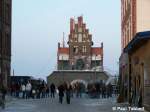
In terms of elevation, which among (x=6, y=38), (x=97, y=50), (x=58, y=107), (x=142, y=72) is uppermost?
(x=97, y=50)

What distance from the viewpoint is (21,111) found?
2958 cm

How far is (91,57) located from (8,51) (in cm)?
7107

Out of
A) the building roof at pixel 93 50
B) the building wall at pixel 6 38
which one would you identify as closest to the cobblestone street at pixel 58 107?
the building wall at pixel 6 38

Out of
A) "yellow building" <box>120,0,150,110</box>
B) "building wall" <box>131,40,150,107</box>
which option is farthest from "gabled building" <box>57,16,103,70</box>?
"building wall" <box>131,40,150,107</box>

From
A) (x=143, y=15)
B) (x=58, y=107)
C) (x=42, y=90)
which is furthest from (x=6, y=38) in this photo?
(x=143, y=15)

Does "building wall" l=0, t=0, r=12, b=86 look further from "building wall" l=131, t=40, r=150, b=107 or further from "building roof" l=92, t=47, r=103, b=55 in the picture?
"building roof" l=92, t=47, r=103, b=55

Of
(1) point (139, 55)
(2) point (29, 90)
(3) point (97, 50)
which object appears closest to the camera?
(1) point (139, 55)

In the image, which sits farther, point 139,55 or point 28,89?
point 28,89

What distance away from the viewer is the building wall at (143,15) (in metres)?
35.4

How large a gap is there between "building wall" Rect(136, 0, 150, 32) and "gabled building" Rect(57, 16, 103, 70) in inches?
3585

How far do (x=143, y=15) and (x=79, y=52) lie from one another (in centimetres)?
9602

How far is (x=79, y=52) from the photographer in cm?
13150

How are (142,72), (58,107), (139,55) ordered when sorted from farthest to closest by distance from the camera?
(58,107), (139,55), (142,72)

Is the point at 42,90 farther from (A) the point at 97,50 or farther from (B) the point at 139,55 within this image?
(A) the point at 97,50
